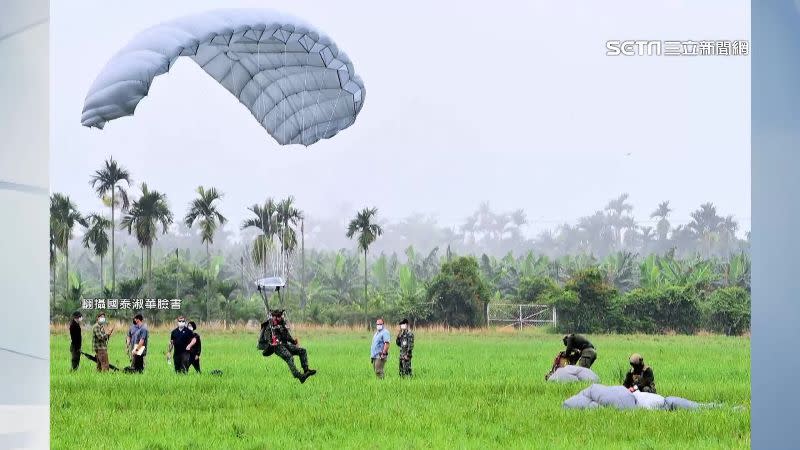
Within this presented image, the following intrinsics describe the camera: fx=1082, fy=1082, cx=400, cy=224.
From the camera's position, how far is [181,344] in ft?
56.6

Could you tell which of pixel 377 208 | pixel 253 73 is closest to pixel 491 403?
pixel 253 73

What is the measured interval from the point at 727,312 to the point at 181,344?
67.0 feet

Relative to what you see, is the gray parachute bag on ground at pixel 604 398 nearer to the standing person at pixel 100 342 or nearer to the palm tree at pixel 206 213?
the standing person at pixel 100 342

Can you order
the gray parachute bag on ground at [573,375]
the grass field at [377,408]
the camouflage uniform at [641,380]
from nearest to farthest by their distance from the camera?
the grass field at [377,408], the camouflage uniform at [641,380], the gray parachute bag on ground at [573,375]

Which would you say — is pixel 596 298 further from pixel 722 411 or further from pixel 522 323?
pixel 722 411

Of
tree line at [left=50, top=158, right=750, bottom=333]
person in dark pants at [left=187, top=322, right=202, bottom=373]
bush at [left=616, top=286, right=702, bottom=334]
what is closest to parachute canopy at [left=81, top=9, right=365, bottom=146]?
person in dark pants at [left=187, top=322, right=202, bottom=373]

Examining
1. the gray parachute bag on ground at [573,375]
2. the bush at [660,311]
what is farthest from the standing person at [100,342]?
the bush at [660,311]

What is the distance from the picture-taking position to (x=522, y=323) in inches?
1305

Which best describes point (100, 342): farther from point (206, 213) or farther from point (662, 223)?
point (662, 223)

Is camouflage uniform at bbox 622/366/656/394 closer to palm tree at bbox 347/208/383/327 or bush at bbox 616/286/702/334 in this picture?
bush at bbox 616/286/702/334

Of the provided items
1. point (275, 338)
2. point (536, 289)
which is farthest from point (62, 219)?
point (275, 338)

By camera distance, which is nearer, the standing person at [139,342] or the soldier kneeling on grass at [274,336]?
the soldier kneeling on grass at [274,336]

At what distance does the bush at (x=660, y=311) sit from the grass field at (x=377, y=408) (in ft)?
30.3

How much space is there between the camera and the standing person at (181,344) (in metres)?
17.1
